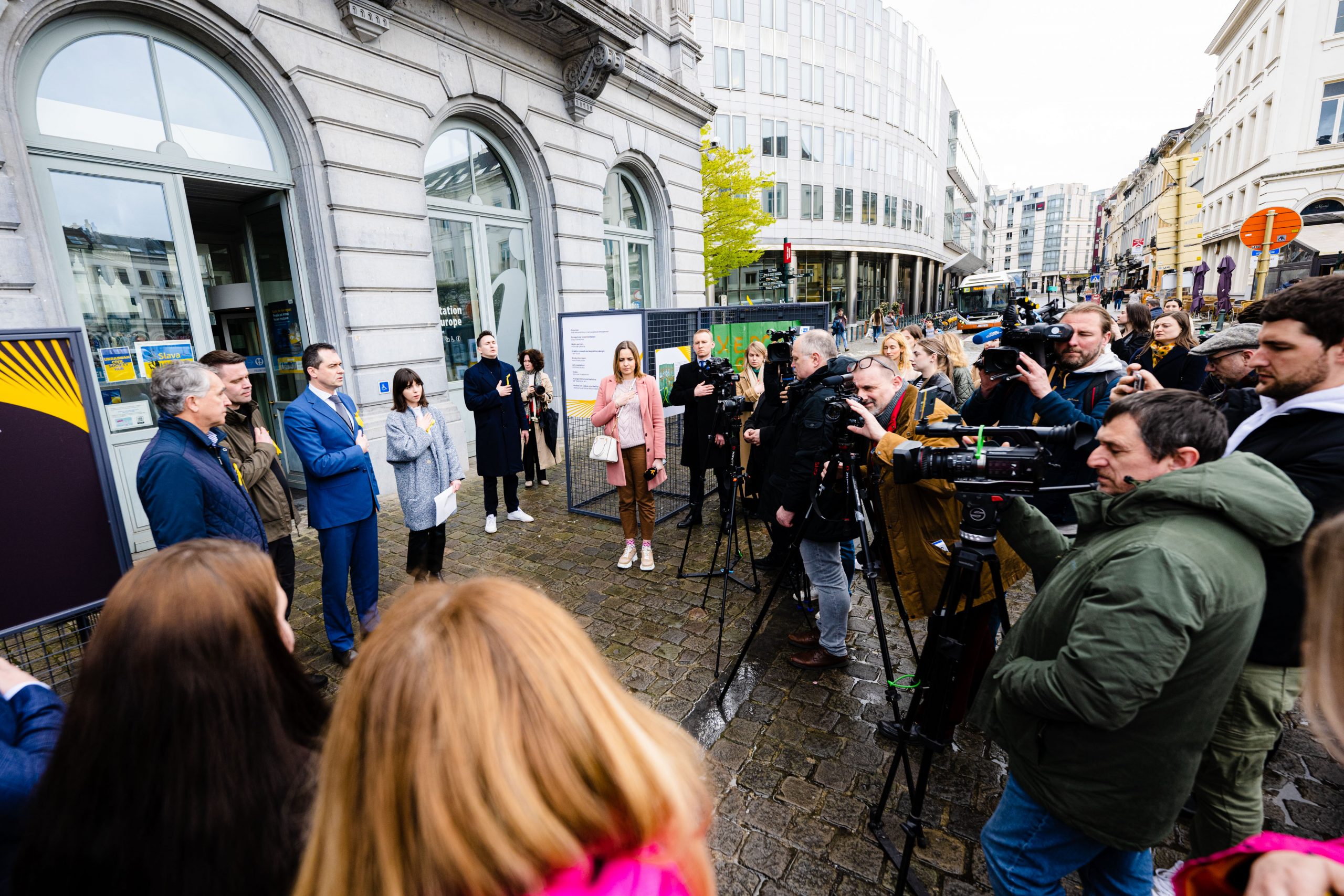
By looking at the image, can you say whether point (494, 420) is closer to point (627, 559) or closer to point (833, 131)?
point (627, 559)

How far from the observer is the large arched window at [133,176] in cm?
514

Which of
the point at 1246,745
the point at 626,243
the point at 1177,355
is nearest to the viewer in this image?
the point at 1246,745

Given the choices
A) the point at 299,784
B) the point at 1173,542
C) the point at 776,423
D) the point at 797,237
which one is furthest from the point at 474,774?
the point at 797,237

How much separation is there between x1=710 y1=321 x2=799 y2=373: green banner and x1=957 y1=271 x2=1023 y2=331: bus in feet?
93.4

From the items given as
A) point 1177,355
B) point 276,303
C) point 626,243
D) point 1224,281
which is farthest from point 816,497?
point 1224,281

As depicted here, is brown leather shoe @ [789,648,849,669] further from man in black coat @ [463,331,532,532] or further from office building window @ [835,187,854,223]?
office building window @ [835,187,854,223]

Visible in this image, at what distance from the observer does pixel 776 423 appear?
4043mm

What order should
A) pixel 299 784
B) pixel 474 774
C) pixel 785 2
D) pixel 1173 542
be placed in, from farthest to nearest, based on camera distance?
pixel 785 2, pixel 1173 542, pixel 299 784, pixel 474 774

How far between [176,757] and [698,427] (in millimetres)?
5053

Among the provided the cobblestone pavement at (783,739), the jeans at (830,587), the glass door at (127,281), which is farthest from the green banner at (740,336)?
the glass door at (127,281)

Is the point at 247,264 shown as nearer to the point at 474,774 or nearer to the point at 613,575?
the point at 613,575

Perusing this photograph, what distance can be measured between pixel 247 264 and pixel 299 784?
334 inches

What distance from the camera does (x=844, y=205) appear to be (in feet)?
115

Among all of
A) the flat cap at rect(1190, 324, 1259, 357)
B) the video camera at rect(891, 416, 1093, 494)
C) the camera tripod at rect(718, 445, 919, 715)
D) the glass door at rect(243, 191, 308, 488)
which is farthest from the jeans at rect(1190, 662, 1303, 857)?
the glass door at rect(243, 191, 308, 488)
